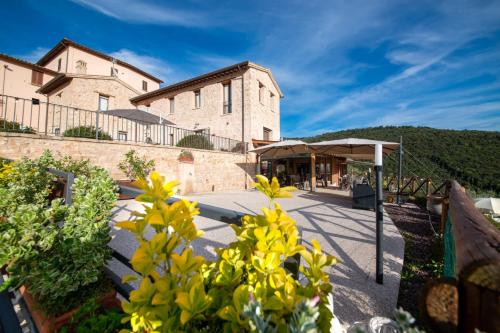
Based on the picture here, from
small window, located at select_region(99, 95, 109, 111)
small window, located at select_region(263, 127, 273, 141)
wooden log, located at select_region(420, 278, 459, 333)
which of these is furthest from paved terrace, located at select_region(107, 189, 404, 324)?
small window, located at select_region(99, 95, 109, 111)

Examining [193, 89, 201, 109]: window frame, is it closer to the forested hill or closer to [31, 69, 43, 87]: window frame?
[31, 69, 43, 87]: window frame

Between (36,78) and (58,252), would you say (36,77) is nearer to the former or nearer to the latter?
(36,78)

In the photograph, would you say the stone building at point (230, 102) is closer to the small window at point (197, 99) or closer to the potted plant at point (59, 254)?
the small window at point (197, 99)

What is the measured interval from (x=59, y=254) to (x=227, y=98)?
1522cm

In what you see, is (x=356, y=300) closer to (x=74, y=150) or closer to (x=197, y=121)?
(x=74, y=150)

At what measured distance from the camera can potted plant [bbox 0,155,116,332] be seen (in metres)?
1.17

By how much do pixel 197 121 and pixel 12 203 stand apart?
15.4 m

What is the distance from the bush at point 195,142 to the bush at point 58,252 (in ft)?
35.1

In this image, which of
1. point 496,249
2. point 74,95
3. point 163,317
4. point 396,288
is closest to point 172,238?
point 163,317

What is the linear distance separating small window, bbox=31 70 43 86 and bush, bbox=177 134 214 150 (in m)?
19.0

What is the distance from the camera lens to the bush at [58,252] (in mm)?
1173

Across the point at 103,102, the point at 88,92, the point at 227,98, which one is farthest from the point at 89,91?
the point at 227,98

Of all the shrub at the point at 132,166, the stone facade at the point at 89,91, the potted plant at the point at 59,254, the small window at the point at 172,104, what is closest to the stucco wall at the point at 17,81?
the stone facade at the point at 89,91

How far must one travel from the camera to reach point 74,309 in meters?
1.23
